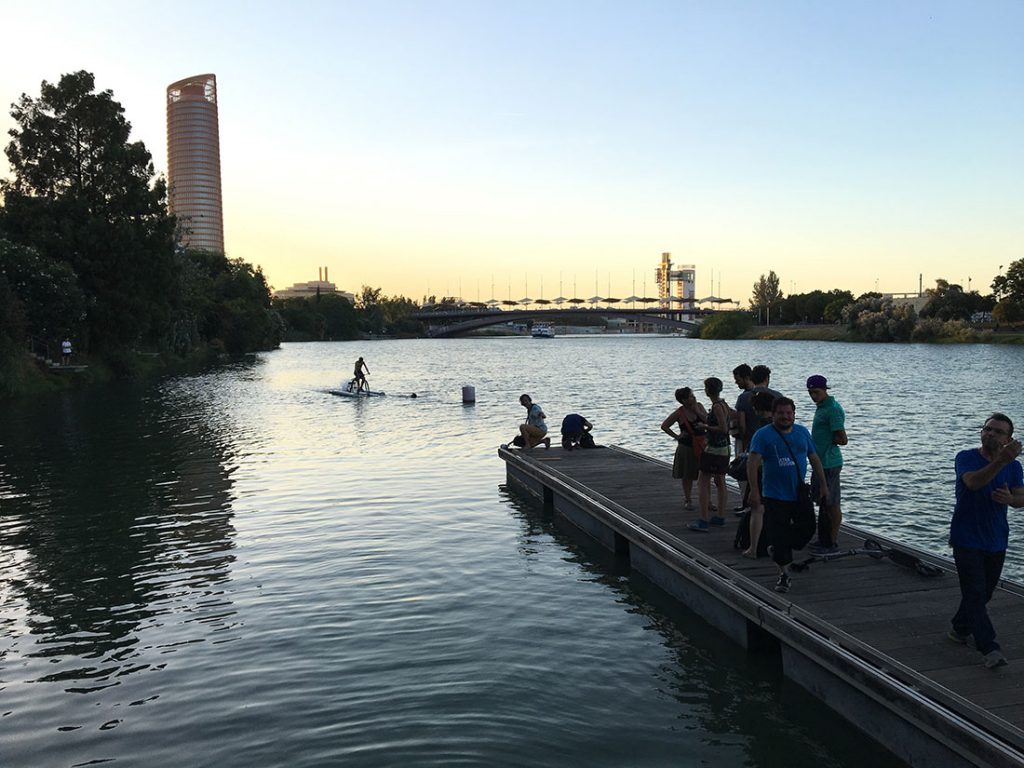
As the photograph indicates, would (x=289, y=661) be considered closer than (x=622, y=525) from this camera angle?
Yes

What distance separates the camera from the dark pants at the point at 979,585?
6.45 m

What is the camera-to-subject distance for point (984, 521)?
6387mm

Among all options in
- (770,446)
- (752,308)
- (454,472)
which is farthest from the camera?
(752,308)

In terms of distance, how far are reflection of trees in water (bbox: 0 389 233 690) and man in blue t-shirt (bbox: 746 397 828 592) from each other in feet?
21.2

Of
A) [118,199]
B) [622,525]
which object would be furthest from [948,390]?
[118,199]

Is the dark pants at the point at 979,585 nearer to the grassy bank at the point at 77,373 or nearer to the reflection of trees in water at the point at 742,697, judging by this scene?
the reflection of trees in water at the point at 742,697

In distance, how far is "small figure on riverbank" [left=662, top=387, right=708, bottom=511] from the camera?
1104cm

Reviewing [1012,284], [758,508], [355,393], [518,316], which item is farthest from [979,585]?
[518,316]

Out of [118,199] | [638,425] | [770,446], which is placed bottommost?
[638,425]

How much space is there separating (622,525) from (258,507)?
8130mm

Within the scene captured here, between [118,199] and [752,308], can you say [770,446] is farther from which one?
[752,308]

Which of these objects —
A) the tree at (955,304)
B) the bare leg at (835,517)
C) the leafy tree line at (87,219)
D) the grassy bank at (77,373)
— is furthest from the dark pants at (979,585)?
the tree at (955,304)

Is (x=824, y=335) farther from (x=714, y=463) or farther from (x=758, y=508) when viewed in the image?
(x=758, y=508)

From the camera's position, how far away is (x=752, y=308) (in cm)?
19525
